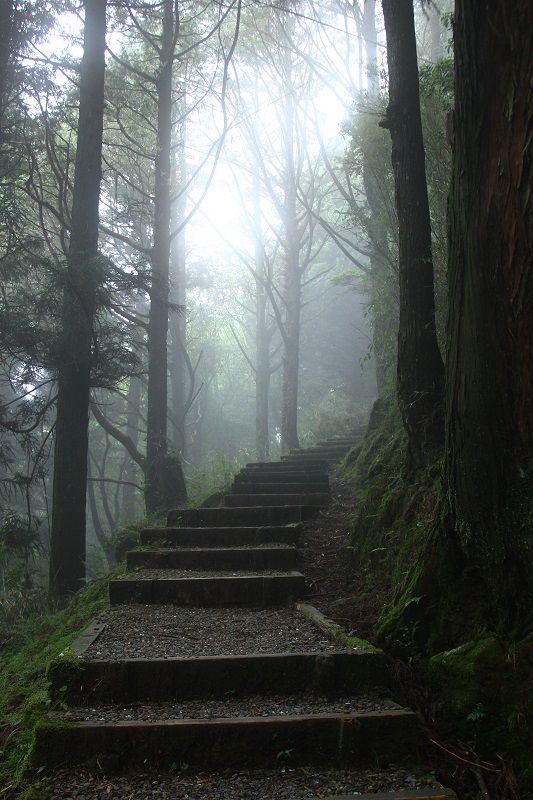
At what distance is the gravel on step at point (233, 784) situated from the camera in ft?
9.25

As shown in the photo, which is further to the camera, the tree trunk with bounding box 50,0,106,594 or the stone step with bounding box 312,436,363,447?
the stone step with bounding box 312,436,363,447

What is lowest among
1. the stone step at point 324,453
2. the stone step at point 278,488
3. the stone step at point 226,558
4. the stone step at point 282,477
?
the stone step at point 226,558

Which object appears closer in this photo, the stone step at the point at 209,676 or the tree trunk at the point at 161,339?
the stone step at the point at 209,676

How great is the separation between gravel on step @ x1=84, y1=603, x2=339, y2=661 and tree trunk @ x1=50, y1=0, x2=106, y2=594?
3653 mm

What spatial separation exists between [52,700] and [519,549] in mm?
2657

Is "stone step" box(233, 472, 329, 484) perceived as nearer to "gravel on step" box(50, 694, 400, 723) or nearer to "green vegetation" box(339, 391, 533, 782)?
"green vegetation" box(339, 391, 533, 782)

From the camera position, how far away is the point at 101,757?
121 inches

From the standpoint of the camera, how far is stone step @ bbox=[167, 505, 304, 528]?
747 centimetres

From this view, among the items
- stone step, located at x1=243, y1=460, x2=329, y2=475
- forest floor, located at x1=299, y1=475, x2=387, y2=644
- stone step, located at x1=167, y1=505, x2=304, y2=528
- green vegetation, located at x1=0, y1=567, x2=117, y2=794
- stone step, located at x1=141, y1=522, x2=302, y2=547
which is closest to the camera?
green vegetation, located at x1=0, y1=567, x2=117, y2=794

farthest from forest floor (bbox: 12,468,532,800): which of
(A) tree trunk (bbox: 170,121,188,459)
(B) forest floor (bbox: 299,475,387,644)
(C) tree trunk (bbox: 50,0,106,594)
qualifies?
(A) tree trunk (bbox: 170,121,188,459)

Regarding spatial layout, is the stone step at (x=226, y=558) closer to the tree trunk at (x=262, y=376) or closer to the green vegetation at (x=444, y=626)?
the green vegetation at (x=444, y=626)

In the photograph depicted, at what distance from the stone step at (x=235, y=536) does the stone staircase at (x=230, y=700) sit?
4.63 ft

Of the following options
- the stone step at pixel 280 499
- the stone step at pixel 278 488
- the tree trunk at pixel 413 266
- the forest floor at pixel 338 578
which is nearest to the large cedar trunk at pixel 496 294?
the forest floor at pixel 338 578

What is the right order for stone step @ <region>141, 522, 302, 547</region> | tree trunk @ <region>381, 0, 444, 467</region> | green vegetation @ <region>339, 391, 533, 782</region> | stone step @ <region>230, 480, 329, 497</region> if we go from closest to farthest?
green vegetation @ <region>339, 391, 533, 782</region> → tree trunk @ <region>381, 0, 444, 467</region> → stone step @ <region>141, 522, 302, 547</region> → stone step @ <region>230, 480, 329, 497</region>
